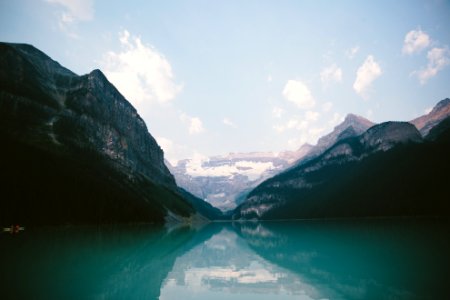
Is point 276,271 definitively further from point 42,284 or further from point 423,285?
point 42,284

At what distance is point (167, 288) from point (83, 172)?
15688 centimetres

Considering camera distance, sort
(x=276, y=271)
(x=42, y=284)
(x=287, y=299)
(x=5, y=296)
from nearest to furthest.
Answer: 1. (x=5, y=296)
2. (x=287, y=299)
3. (x=42, y=284)
4. (x=276, y=271)

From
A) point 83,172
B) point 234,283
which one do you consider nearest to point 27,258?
point 234,283

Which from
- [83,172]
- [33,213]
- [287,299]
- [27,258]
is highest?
[83,172]

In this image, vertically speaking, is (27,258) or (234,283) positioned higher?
(27,258)

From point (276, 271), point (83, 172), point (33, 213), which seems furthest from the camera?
point (83, 172)

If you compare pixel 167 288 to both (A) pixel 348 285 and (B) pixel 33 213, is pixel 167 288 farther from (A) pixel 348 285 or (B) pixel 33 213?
(B) pixel 33 213

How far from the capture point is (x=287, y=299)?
78.3 ft

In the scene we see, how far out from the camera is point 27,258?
39438 mm

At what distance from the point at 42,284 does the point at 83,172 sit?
509 feet

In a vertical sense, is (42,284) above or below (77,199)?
below

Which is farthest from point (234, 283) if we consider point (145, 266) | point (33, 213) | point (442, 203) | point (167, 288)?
point (442, 203)

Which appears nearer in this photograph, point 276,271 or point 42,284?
point 42,284

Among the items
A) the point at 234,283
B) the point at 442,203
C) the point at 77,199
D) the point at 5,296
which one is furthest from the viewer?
the point at 442,203
